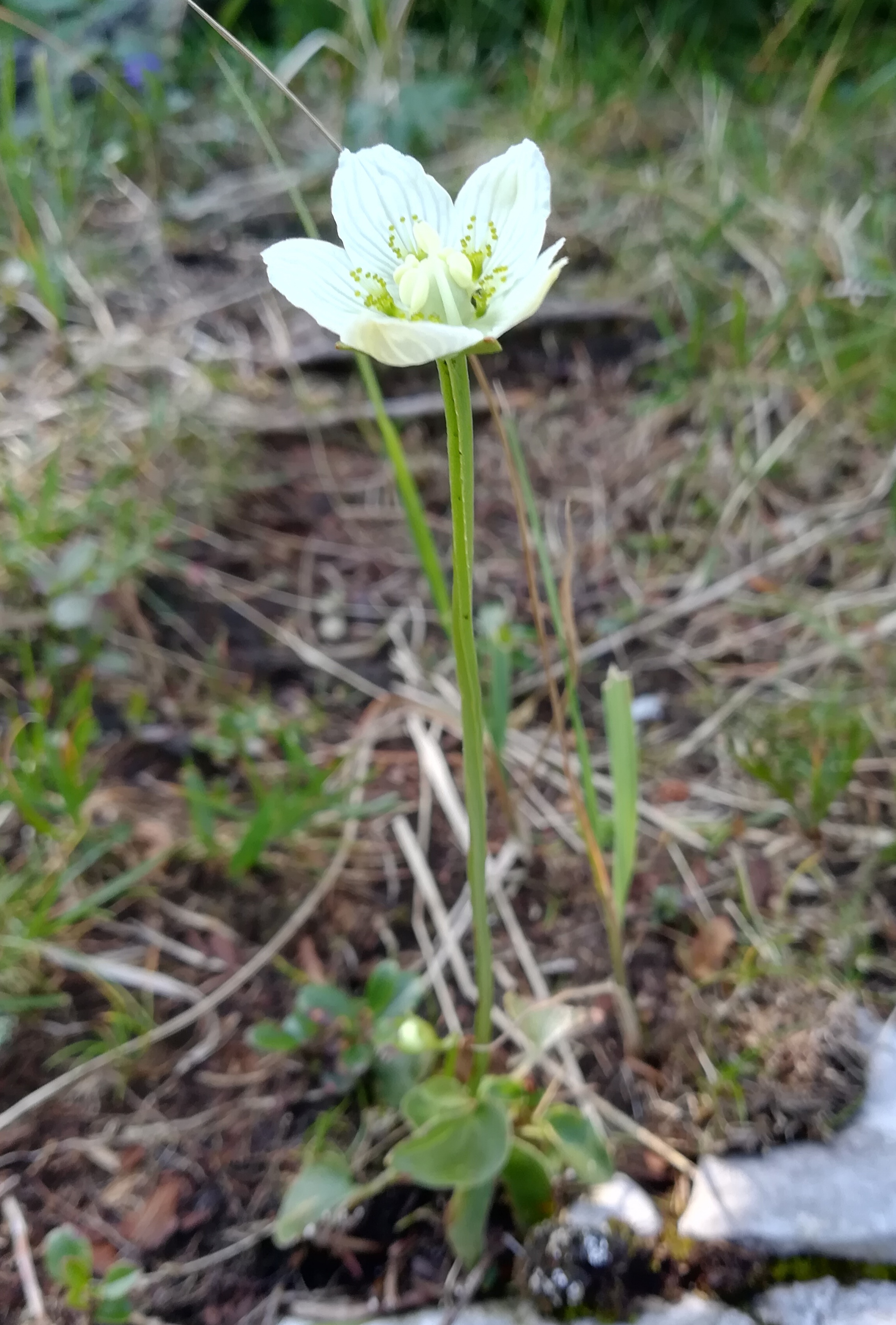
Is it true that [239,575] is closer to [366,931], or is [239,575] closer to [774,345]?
[366,931]

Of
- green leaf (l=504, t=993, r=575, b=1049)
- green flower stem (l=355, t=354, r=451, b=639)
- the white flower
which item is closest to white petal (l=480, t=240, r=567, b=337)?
the white flower

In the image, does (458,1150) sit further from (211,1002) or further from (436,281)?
(436,281)

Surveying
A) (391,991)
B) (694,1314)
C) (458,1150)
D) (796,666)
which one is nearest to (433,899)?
(391,991)

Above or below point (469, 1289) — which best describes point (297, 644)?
above

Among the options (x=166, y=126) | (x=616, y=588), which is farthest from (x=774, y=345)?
(x=166, y=126)

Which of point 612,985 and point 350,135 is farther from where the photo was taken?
point 350,135

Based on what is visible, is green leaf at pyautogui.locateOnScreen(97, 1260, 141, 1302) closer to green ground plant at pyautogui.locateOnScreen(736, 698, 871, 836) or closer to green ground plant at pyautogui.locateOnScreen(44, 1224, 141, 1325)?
green ground plant at pyautogui.locateOnScreen(44, 1224, 141, 1325)
